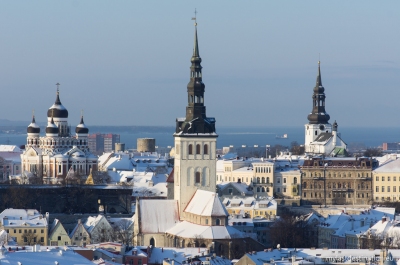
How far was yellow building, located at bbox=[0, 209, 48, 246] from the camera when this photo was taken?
7800 centimetres

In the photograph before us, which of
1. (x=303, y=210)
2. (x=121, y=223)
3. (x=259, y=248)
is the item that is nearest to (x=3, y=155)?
(x=303, y=210)

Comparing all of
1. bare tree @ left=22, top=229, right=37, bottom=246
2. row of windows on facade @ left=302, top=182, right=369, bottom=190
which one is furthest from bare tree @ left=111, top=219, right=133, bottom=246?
row of windows on facade @ left=302, top=182, right=369, bottom=190

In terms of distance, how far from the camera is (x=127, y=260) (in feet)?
205

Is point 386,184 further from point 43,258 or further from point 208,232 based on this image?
point 43,258

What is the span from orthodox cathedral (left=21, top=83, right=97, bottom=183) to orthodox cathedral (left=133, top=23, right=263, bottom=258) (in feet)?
122

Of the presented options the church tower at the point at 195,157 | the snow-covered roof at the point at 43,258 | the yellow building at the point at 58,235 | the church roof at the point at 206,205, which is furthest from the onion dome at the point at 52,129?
the snow-covered roof at the point at 43,258

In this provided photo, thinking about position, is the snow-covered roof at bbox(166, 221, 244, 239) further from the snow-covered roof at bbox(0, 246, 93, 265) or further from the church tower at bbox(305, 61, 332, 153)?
the church tower at bbox(305, 61, 332, 153)

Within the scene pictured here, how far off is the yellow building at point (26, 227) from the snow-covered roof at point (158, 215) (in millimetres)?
6623

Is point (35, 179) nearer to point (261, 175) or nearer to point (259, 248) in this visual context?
point (261, 175)

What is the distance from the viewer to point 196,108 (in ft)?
246

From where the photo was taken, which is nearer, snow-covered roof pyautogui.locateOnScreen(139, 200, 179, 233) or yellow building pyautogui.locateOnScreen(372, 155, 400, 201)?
snow-covered roof pyautogui.locateOnScreen(139, 200, 179, 233)

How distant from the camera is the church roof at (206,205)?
2712 inches

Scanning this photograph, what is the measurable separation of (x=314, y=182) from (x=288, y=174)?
→ 1985 millimetres

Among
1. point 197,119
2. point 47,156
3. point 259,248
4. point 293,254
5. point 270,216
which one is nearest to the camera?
point 293,254
